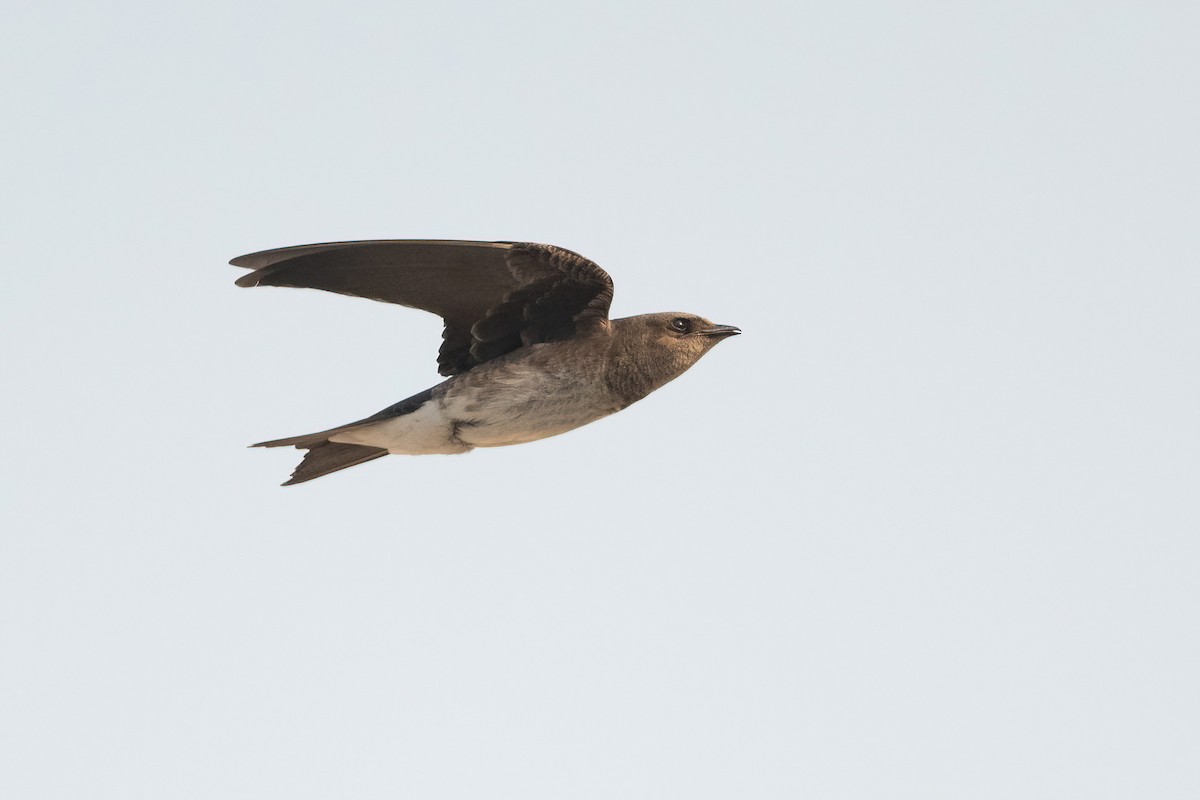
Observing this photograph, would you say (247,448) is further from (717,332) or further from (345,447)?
(717,332)

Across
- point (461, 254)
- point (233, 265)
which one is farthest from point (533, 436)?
point (233, 265)

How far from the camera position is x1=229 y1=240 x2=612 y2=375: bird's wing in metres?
9.14

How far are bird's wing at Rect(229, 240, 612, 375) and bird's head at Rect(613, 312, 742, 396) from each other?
214mm

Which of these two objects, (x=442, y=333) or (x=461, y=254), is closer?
(x=461, y=254)

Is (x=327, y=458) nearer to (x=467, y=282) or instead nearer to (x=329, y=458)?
(x=329, y=458)

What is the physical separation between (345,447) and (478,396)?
3.49 feet

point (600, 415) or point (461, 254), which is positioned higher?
point (461, 254)

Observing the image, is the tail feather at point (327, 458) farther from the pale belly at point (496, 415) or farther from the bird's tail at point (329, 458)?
the pale belly at point (496, 415)

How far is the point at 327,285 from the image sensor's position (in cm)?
941

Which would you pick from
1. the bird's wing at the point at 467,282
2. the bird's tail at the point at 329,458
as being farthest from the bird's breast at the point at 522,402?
the bird's tail at the point at 329,458

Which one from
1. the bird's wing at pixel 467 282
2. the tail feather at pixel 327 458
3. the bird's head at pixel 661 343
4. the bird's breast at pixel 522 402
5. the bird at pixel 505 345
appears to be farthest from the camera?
the tail feather at pixel 327 458

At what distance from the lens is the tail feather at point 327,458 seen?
10.0m

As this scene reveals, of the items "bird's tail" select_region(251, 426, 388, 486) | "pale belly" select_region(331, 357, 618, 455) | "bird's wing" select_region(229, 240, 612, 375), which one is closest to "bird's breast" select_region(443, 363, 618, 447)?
"pale belly" select_region(331, 357, 618, 455)

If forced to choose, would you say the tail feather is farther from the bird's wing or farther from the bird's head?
the bird's head
